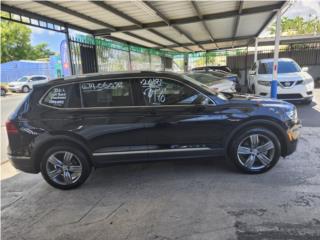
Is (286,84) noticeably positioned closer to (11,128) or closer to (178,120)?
(178,120)

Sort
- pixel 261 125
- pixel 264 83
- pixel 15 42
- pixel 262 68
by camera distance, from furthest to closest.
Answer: pixel 15 42 < pixel 262 68 < pixel 264 83 < pixel 261 125

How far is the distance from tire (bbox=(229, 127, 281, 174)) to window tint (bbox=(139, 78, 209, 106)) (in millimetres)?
819

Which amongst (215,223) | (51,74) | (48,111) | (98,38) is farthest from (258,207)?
→ (51,74)

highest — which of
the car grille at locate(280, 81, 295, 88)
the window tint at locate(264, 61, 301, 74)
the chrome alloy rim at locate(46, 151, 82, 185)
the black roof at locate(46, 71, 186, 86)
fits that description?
the window tint at locate(264, 61, 301, 74)

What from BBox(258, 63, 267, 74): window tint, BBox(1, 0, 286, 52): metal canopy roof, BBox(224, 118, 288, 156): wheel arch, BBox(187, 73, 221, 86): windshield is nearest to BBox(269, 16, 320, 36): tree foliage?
BBox(258, 63, 267, 74): window tint

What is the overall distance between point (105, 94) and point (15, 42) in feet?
149

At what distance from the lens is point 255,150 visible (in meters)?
4.21

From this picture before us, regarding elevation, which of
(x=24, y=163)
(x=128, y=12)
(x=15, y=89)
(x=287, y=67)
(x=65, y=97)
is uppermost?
(x=128, y=12)

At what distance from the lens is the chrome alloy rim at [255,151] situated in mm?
4184

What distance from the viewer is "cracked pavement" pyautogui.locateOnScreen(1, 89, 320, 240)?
117 inches

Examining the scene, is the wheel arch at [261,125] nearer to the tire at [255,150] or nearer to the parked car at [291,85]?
the tire at [255,150]

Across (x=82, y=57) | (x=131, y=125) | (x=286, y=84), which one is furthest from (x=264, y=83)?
(x=82, y=57)

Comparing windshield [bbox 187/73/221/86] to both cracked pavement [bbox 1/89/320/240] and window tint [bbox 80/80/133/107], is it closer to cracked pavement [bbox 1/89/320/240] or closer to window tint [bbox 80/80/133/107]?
cracked pavement [bbox 1/89/320/240]

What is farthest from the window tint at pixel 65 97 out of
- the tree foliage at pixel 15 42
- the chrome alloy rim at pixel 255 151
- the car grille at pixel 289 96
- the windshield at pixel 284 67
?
the tree foliage at pixel 15 42
